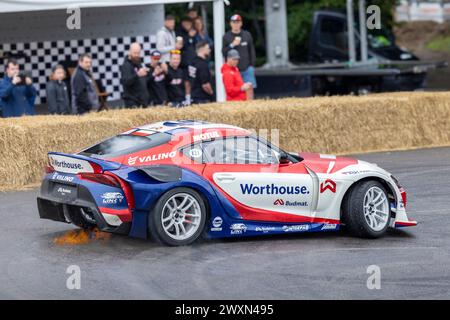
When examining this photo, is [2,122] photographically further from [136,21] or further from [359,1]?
[359,1]

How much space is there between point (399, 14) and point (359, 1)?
21.1 m

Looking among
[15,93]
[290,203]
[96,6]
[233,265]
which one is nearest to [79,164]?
[233,265]

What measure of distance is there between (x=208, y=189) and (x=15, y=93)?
6996mm

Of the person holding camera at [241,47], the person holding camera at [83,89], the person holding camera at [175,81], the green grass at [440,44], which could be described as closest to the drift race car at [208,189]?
the person holding camera at [83,89]

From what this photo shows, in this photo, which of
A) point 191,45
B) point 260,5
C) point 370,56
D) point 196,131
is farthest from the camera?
point 260,5

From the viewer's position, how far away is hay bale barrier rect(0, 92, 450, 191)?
14.4 metres

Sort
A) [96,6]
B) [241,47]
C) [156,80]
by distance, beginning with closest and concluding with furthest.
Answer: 1. [156,80]
2. [96,6]
3. [241,47]

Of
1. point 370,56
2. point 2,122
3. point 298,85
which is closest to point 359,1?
point 370,56

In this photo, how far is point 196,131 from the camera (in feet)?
35.4

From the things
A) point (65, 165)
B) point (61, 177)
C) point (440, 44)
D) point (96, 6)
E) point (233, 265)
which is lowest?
point (233, 265)

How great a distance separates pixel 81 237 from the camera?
1081cm

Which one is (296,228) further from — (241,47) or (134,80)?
(241,47)

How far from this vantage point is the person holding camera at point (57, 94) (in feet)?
55.3
